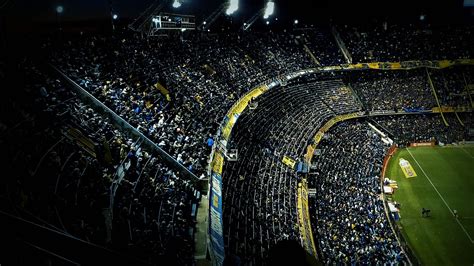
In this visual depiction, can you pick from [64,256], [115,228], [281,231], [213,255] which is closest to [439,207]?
[281,231]

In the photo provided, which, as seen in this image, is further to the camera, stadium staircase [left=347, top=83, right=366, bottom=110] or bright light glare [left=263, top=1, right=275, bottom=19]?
stadium staircase [left=347, top=83, right=366, bottom=110]

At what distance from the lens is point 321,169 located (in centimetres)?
2903

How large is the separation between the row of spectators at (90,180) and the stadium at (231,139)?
68 millimetres

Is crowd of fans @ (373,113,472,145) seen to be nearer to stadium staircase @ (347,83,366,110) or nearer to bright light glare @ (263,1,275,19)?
stadium staircase @ (347,83,366,110)

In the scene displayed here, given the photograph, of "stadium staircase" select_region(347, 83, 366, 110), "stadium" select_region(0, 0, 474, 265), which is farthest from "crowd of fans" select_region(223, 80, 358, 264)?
"stadium staircase" select_region(347, 83, 366, 110)

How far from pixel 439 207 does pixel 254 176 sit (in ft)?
54.3

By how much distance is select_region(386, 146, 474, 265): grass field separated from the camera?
24094 millimetres

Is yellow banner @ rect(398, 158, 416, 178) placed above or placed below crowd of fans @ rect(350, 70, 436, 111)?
below

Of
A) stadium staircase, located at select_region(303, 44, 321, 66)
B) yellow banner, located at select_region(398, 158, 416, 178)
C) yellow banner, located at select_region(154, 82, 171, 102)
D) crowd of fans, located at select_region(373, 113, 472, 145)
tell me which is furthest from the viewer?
stadium staircase, located at select_region(303, 44, 321, 66)

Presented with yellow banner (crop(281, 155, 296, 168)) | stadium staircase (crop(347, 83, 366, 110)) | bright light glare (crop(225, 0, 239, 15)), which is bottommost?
yellow banner (crop(281, 155, 296, 168))

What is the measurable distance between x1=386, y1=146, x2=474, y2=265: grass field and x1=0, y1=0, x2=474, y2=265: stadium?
14 centimetres

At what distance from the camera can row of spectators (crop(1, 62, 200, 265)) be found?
339 inches

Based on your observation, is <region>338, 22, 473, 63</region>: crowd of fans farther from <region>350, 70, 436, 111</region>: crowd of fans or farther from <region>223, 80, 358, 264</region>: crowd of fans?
<region>223, 80, 358, 264</region>: crowd of fans

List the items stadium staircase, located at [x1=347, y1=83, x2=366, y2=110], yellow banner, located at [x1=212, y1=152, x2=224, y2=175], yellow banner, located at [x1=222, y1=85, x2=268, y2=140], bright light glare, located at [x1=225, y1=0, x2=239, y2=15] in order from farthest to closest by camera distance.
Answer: stadium staircase, located at [x1=347, y1=83, x2=366, y2=110], bright light glare, located at [x1=225, y1=0, x2=239, y2=15], yellow banner, located at [x1=222, y1=85, x2=268, y2=140], yellow banner, located at [x1=212, y1=152, x2=224, y2=175]
